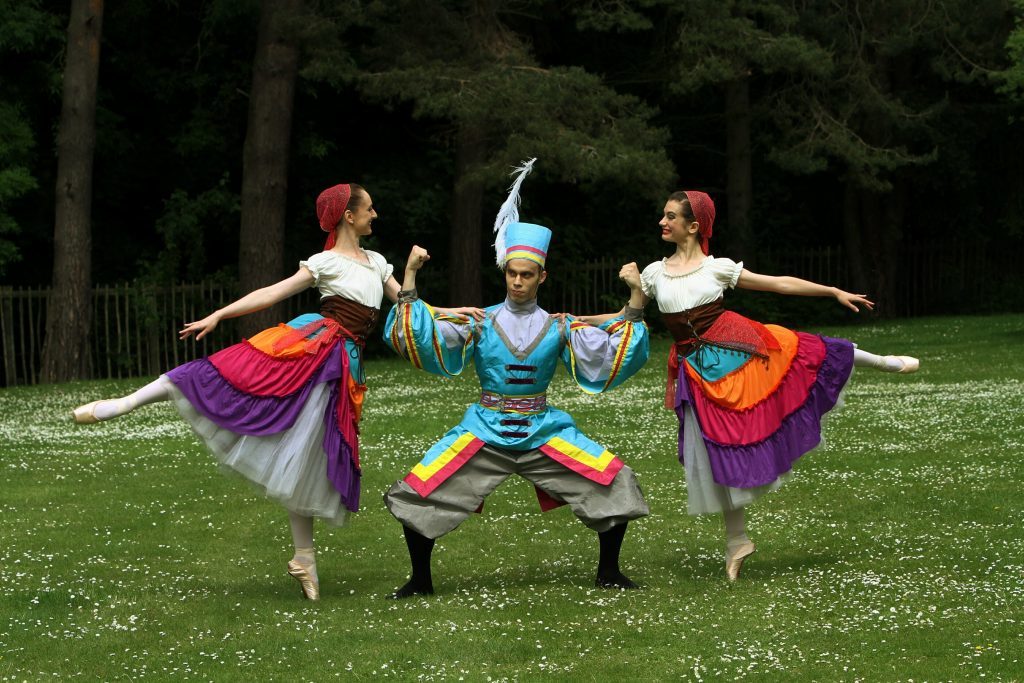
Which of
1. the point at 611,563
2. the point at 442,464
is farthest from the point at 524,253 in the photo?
the point at 611,563

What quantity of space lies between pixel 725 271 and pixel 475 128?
532 inches

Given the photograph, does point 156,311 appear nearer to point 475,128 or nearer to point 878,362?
point 475,128

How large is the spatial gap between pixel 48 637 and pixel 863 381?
1298 centimetres

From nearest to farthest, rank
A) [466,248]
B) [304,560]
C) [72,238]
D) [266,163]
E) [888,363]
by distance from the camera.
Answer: [304,560] < [888,363] < [72,238] < [266,163] < [466,248]

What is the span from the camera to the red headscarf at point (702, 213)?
8.67 metres

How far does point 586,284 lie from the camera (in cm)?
2703

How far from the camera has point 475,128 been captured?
21.8m

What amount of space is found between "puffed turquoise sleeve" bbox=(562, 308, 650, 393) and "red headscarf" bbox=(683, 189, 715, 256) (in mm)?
677

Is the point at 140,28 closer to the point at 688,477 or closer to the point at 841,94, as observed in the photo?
the point at 841,94

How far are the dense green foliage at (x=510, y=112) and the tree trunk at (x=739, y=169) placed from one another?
43 cm

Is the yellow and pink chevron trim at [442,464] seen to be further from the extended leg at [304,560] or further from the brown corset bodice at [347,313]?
the brown corset bodice at [347,313]

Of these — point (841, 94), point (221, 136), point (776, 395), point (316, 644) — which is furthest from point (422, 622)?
point (841, 94)

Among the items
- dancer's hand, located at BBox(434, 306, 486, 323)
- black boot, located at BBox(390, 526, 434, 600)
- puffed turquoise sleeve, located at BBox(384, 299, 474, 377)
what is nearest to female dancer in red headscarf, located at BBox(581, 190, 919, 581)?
dancer's hand, located at BBox(434, 306, 486, 323)

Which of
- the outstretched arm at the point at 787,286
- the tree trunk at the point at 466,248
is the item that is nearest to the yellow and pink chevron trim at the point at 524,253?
the outstretched arm at the point at 787,286
